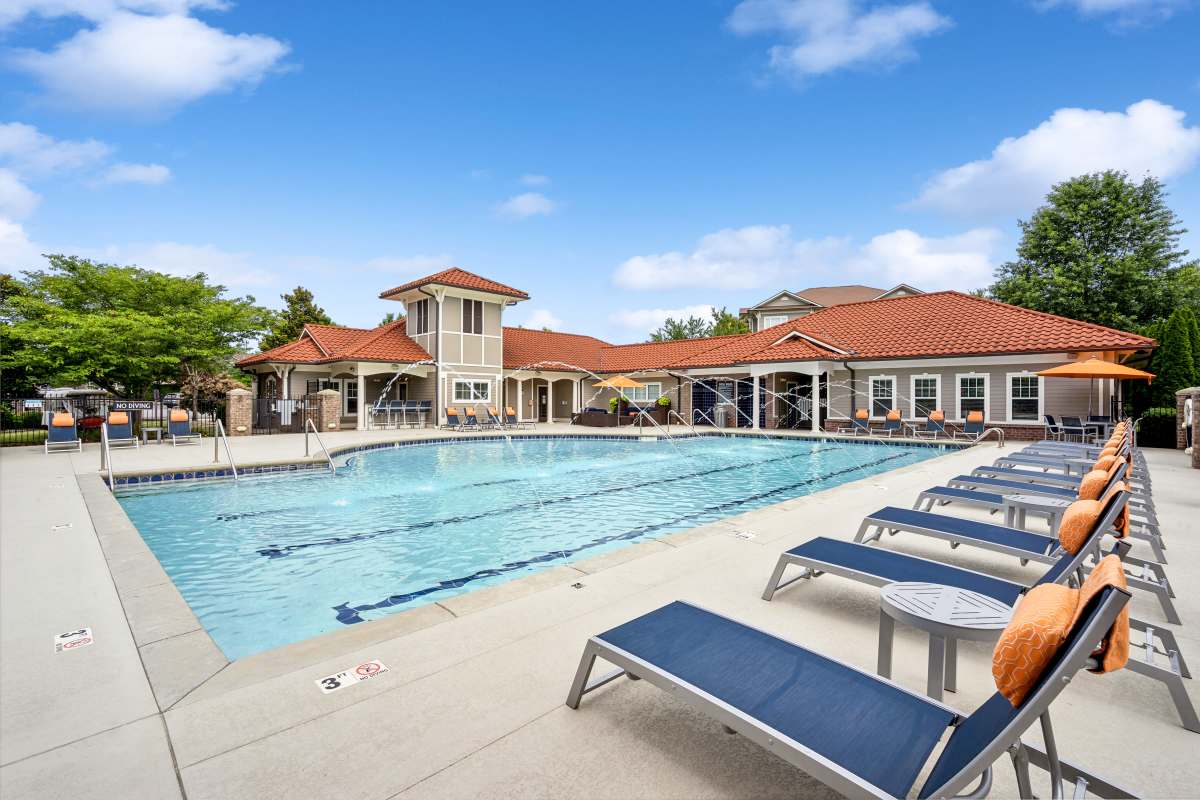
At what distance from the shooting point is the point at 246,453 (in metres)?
12.8

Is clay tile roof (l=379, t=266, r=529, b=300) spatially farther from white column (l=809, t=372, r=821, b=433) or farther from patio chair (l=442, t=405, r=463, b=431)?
white column (l=809, t=372, r=821, b=433)

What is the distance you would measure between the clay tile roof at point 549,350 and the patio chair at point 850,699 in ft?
78.5

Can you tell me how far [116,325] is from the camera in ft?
57.4

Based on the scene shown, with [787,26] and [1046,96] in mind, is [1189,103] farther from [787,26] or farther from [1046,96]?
[787,26]

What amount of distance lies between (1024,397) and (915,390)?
3083 mm

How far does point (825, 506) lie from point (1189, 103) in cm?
2732

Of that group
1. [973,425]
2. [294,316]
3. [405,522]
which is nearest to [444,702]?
[405,522]

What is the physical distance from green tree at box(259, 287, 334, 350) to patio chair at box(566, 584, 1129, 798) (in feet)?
131

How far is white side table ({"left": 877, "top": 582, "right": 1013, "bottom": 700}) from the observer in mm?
2285

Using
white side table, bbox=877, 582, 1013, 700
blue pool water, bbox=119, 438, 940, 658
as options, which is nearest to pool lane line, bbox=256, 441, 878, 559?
blue pool water, bbox=119, 438, 940, 658

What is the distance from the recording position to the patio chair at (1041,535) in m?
2.90

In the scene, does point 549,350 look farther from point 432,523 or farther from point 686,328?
point 686,328

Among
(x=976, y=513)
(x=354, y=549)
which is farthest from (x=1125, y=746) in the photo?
(x=354, y=549)

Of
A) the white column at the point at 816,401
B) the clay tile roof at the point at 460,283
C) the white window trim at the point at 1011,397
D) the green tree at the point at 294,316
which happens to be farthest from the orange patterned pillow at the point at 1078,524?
the green tree at the point at 294,316
